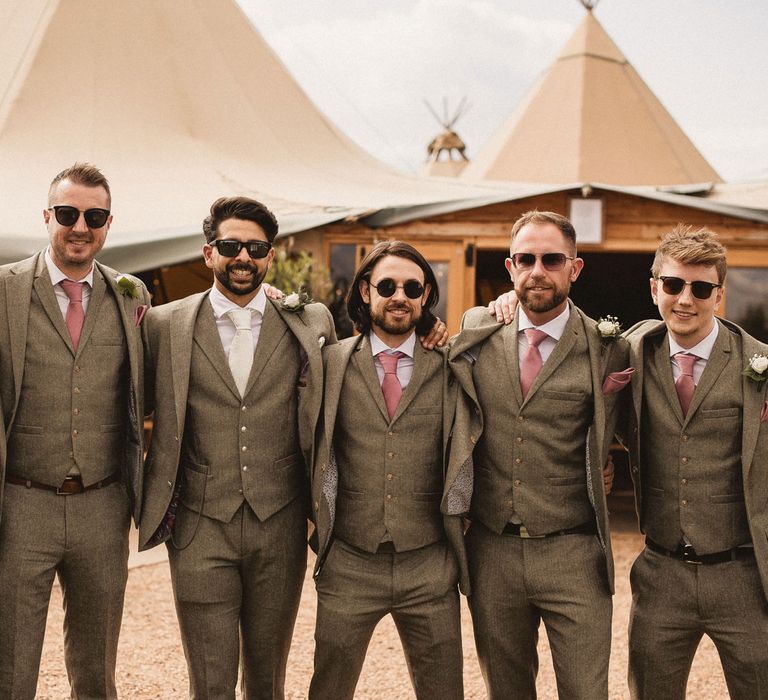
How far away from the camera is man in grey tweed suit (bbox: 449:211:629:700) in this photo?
2955 mm

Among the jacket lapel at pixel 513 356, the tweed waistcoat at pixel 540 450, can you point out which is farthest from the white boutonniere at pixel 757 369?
the jacket lapel at pixel 513 356

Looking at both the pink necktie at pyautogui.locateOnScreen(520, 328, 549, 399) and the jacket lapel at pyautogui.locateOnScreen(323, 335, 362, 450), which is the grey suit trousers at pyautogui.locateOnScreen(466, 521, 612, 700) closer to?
the pink necktie at pyautogui.locateOnScreen(520, 328, 549, 399)

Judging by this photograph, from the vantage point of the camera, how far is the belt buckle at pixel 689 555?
9.77 ft

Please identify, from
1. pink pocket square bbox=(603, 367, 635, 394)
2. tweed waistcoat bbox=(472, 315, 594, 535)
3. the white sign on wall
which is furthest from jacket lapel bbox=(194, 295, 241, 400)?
the white sign on wall

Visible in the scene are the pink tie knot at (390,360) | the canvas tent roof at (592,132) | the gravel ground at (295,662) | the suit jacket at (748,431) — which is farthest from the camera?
the canvas tent roof at (592,132)

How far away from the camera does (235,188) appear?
9148 millimetres

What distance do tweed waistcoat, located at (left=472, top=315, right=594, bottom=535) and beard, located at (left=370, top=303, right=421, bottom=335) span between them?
1.21ft

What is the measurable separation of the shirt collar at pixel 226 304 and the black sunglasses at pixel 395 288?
48 centimetres

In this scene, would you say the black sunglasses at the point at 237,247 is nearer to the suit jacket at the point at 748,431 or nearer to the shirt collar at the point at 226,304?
the shirt collar at the point at 226,304

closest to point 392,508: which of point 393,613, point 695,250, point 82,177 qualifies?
point 393,613

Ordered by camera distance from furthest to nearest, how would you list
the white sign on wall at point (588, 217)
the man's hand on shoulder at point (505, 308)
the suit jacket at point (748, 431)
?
the white sign on wall at point (588, 217), the man's hand on shoulder at point (505, 308), the suit jacket at point (748, 431)

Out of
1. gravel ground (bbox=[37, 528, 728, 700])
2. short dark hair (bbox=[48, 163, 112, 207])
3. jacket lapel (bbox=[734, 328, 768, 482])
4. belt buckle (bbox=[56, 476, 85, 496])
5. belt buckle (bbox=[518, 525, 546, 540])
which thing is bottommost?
gravel ground (bbox=[37, 528, 728, 700])

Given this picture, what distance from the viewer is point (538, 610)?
3.04 metres

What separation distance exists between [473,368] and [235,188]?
257 inches
